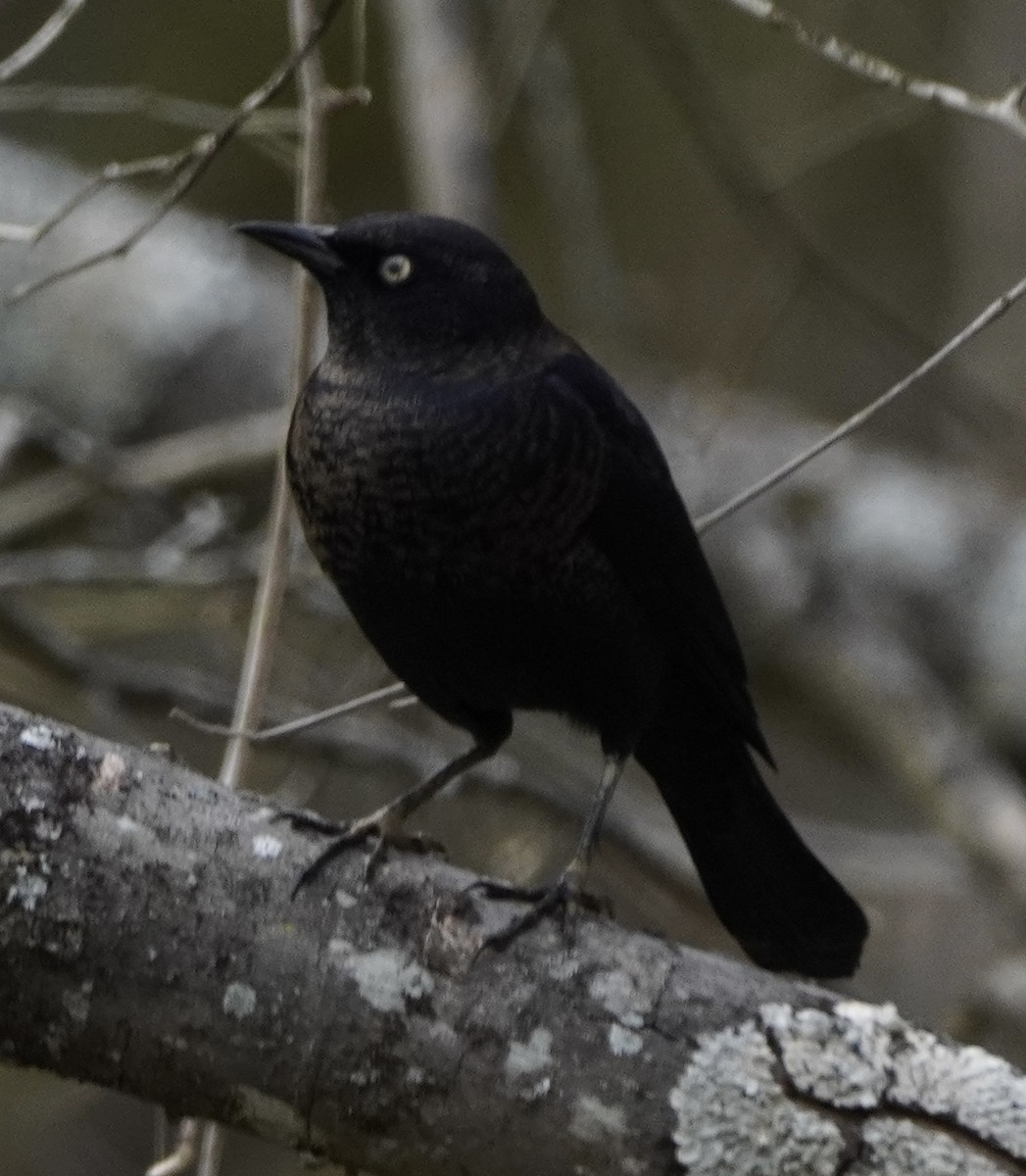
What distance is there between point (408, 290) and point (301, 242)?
7.0 inches

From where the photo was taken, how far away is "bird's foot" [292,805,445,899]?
7.69ft

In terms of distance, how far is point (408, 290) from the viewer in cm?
305

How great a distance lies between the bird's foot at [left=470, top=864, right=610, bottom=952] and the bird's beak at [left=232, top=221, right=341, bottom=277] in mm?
995

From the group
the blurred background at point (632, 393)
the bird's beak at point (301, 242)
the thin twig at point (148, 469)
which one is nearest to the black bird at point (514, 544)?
the bird's beak at point (301, 242)

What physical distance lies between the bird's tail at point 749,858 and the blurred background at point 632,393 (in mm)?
609

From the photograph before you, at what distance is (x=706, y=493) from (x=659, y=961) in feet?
9.73

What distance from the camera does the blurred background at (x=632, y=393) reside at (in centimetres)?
423

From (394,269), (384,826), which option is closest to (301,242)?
(394,269)

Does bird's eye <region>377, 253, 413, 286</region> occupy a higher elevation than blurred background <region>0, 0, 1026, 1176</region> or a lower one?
higher

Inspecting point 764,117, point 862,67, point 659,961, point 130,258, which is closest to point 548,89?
point 130,258

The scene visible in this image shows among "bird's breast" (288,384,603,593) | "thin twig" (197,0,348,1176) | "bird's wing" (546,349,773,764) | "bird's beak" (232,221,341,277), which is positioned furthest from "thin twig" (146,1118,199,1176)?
"bird's beak" (232,221,341,277)

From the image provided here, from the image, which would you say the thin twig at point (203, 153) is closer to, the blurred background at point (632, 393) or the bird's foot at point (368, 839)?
the blurred background at point (632, 393)

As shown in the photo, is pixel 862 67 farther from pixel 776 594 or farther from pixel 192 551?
pixel 776 594

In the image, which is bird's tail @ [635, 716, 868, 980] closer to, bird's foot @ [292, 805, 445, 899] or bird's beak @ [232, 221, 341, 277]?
bird's foot @ [292, 805, 445, 899]
